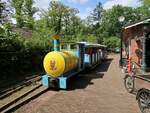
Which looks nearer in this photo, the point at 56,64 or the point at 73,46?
the point at 56,64

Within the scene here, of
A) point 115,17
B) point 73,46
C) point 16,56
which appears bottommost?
point 16,56

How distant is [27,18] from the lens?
200 feet

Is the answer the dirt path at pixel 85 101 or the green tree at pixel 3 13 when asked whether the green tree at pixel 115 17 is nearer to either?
the green tree at pixel 3 13

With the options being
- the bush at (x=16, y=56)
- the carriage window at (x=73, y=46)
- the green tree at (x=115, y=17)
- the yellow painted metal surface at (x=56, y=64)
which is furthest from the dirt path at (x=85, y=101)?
the green tree at (x=115, y=17)

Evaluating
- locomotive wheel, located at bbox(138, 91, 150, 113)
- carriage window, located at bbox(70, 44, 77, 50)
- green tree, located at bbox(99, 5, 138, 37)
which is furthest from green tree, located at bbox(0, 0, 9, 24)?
green tree, located at bbox(99, 5, 138, 37)

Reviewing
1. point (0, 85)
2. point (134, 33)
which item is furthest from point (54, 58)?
point (134, 33)

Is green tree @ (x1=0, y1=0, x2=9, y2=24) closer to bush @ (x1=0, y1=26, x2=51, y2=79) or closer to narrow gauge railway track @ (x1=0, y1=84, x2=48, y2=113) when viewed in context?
bush @ (x1=0, y1=26, x2=51, y2=79)

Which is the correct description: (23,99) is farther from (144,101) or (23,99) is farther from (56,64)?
(144,101)

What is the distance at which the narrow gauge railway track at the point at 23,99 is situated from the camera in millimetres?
8481

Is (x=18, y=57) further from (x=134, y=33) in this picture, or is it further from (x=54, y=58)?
(x=134, y=33)

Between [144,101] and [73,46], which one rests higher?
[73,46]

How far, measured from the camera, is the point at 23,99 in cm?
1000

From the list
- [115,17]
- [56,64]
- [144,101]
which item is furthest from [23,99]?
[115,17]

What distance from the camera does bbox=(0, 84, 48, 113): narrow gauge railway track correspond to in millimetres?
8481
